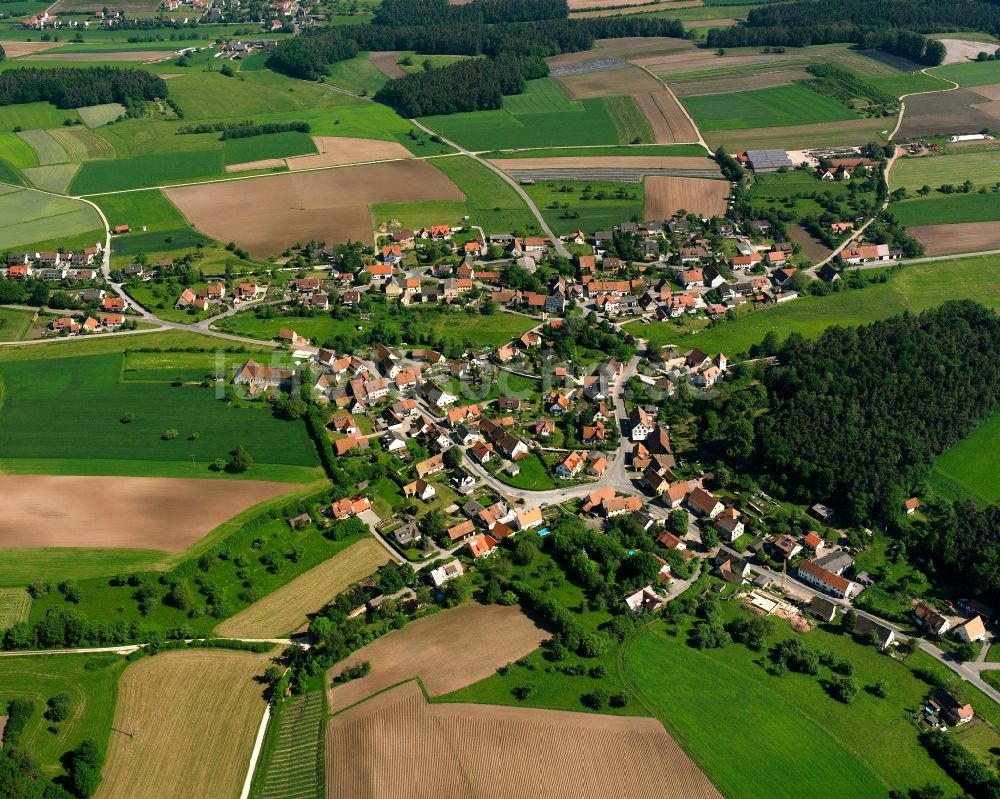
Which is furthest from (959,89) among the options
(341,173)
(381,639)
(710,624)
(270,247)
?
(381,639)

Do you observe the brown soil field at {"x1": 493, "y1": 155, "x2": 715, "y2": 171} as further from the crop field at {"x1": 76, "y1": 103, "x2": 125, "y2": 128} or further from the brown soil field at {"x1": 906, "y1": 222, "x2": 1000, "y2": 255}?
the crop field at {"x1": 76, "y1": 103, "x2": 125, "y2": 128}

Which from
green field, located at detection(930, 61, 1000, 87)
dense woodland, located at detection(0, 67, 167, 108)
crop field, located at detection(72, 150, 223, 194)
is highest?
green field, located at detection(930, 61, 1000, 87)

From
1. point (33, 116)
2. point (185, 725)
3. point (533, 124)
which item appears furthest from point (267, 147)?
point (185, 725)

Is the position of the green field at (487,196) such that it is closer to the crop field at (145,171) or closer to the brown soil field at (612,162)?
the brown soil field at (612,162)

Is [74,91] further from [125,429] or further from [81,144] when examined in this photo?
[125,429]

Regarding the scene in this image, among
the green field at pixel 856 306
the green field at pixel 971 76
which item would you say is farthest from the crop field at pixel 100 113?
the green field at pixel 971 76

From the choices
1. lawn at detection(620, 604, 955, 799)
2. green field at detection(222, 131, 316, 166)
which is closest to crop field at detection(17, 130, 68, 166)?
green field at detection(222, 131, 316, 166)
